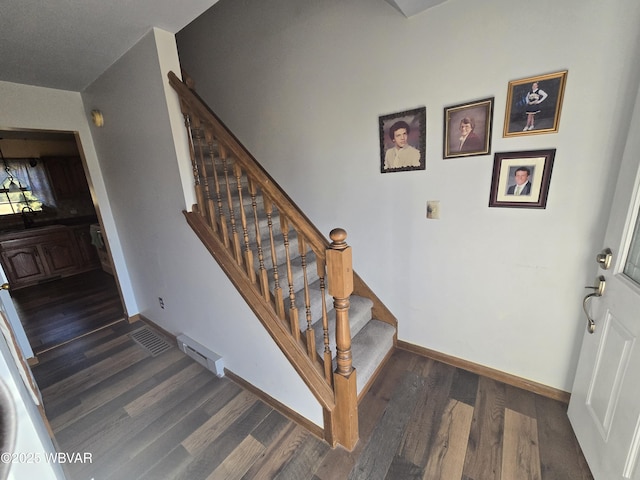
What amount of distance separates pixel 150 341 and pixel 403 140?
286 centimetres

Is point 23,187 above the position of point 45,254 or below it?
above

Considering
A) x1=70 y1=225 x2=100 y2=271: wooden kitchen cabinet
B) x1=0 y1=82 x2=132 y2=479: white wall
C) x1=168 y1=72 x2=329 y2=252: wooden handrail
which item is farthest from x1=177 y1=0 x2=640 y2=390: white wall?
x1=70 y1=225 x2=100 y2=271: wooden kitchen cabinet

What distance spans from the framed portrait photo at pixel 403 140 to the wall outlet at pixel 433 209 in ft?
0.80

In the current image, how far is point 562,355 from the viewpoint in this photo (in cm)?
160

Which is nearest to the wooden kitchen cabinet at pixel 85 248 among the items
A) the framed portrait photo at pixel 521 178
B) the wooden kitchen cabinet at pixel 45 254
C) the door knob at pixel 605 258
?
the wooden kitchen cabinet at pixel 45 254

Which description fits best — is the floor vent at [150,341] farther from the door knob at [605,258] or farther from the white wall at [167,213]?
the door knob at [605,258]

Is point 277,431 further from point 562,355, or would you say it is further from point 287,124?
point 287,124

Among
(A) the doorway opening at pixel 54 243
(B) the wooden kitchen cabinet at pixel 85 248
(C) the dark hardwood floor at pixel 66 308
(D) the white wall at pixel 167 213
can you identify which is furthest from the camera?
(B) the wooden kitchen cabinet at pixel 85 248

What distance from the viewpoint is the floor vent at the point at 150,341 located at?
7.89ft

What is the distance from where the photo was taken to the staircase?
1.32 metres

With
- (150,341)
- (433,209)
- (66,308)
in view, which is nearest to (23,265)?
(66,308)

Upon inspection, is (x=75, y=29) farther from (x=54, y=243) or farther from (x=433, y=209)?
(x=54, y=243)

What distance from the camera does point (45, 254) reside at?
14.1 ft

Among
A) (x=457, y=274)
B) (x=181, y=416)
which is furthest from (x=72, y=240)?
(x=457, y=274)
